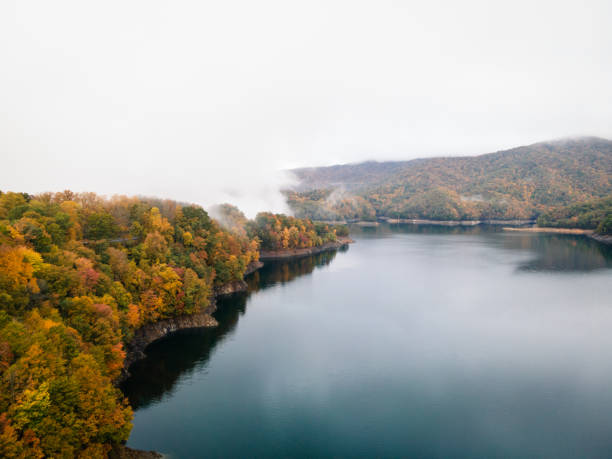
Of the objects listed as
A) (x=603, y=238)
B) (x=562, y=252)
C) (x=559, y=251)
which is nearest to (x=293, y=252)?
(x=562, y=252)

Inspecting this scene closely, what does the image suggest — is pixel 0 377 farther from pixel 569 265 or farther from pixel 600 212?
pixel 600 212

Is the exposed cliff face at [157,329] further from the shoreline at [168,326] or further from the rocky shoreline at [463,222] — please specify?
the rocky shoreline at [463,222]

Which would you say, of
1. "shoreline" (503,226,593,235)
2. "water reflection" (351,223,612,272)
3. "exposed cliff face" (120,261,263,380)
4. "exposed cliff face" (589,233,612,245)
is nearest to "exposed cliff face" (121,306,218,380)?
"exposed cliff face" (120,261,263,380)

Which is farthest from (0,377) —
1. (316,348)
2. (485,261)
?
(485,261)

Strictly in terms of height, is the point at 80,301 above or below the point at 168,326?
above

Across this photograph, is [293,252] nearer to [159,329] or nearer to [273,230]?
[273,230]

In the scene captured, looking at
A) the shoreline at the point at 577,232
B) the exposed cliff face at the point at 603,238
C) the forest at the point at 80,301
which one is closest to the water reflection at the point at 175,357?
the forest at the point at 80,301
